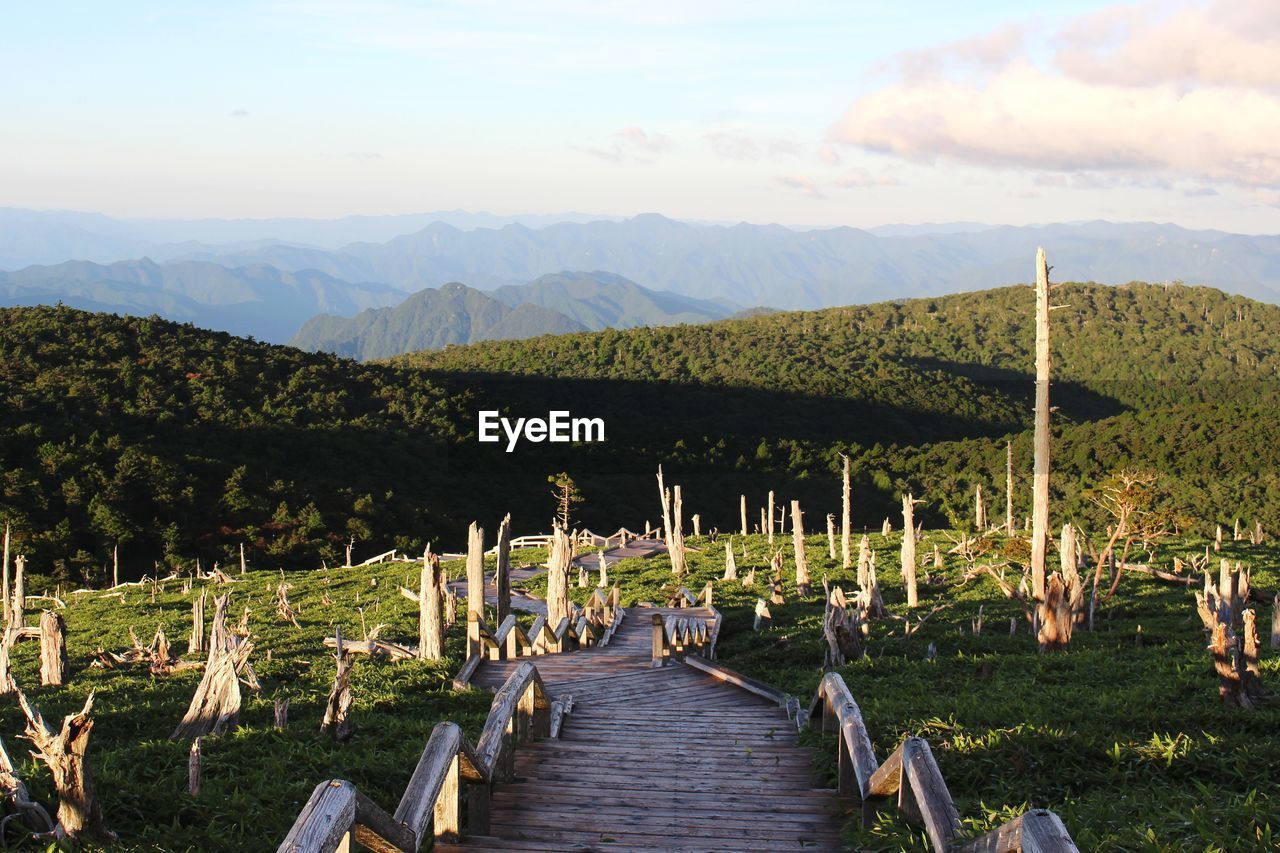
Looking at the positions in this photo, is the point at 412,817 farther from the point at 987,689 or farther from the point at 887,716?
the point at 987,689

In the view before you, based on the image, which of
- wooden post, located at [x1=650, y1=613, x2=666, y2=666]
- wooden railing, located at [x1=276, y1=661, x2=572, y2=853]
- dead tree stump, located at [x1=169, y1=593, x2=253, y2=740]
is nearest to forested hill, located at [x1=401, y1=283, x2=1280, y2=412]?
wooden post, located at [x1=650, y1=613, x2=666, y2=666]

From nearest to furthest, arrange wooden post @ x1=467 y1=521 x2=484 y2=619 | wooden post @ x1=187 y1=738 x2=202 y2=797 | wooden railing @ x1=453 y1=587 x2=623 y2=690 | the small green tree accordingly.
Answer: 1. wooden post @ x1=187 y1=738 x2=202 y2=797
2. wooden railing @ x1=453 y1=587 x2=623 y2=690
3. wooden post @ x1=467 y1=521 x2=484 y2=619
4. the small green tree

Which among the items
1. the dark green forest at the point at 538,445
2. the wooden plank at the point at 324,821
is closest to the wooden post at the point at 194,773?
the wooden plank at the point at 324,821

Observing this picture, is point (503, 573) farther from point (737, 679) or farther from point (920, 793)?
point (920, 793)

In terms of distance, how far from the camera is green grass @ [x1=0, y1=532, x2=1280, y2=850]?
5.93 metres

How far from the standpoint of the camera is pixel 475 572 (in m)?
17.7

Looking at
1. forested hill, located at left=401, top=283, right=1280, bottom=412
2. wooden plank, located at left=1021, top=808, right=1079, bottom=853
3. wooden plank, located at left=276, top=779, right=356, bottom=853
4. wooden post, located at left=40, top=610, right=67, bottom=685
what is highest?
forested hill, located at left=401, top=283, right=1280, bottom=412

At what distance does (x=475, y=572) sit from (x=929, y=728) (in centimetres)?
1102

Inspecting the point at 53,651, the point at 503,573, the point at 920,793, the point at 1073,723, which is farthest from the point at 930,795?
the point at 53,651

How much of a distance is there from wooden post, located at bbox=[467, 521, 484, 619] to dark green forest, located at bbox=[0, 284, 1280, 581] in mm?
16416

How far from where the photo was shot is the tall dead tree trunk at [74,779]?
5.35 meters

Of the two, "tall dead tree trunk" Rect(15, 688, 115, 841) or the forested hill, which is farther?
the forested hill

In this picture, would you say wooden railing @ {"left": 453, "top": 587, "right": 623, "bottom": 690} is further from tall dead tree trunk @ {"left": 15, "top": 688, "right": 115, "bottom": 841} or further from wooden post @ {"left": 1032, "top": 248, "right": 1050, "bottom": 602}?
wooden post @ {"left": 1032, "top": 248, "right": 1050, "bottom": 602}

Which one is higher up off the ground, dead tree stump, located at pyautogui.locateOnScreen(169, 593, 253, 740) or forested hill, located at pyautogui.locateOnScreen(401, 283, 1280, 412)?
forested hill, located at pyautogui.locateOnScreen(401, 283, 1280, 412)
